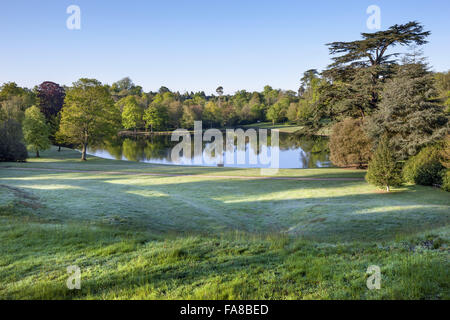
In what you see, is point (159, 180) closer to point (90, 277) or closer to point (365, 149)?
point (90, 277)

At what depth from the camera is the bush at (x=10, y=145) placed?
104ft

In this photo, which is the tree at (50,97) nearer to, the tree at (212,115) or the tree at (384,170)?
the tree at (212,115)

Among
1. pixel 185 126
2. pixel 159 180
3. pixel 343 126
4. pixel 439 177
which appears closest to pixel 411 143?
pixel 439 177

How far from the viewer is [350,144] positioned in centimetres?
2527

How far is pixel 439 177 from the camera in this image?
17219mm

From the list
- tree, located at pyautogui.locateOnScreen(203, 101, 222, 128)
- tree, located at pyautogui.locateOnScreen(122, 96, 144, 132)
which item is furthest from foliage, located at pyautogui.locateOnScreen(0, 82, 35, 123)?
tree, located at pyautogui.locateOnScreen(203, 101, 222, 128)

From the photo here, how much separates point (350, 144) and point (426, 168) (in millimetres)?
7776

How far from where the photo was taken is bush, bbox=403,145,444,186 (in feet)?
57.6

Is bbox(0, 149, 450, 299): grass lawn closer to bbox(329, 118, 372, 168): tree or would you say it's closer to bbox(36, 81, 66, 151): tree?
bbox(329, 118, 372, 168): tree

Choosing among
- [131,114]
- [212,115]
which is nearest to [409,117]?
[131,114]

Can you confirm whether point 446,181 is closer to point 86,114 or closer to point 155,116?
point 86,114

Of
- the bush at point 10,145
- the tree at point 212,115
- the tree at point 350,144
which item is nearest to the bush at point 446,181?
the tree at point 350,144

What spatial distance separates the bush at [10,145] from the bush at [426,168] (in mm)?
39352
